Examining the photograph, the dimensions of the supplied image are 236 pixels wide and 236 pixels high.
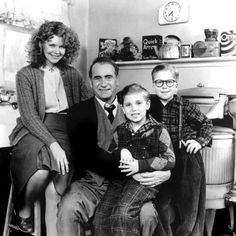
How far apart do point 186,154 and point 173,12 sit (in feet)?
2.12

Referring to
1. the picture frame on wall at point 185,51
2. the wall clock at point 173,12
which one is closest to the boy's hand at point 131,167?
the picture frame on wall at point 185,51

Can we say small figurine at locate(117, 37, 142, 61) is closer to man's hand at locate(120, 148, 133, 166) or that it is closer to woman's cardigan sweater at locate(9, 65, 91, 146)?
woman's cardigan sweater at locate(9, 65, 91, 146)

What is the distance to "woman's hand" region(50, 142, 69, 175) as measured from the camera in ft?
3.62

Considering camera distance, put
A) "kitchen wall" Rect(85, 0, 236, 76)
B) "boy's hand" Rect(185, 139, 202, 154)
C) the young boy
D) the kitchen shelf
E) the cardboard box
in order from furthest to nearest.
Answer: the cardboard box, "kitchen wall" Rect(85, 0, 236, 76), the kitchen shelf, "boy's hand" Rect(185, 139, 202, 154), the young boy

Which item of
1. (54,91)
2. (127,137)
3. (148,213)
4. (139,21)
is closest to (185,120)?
(127,137)

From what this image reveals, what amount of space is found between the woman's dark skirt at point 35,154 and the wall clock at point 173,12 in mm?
632

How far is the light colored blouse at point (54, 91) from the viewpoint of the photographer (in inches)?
48.0

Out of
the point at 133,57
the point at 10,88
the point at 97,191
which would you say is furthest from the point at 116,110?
the point at 10,88

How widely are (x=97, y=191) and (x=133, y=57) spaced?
27.1 inches

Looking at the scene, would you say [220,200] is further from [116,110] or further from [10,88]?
[10,88]

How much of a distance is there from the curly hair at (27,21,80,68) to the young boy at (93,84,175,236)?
0.34 m

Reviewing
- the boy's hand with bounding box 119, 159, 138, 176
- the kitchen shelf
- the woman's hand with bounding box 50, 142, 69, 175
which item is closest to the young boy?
the boy's hand with bounding box 119, 159, 138, 176

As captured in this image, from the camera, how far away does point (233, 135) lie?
3.96 ft

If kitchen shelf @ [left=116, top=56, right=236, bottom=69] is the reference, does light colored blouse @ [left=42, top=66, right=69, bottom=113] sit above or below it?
below
